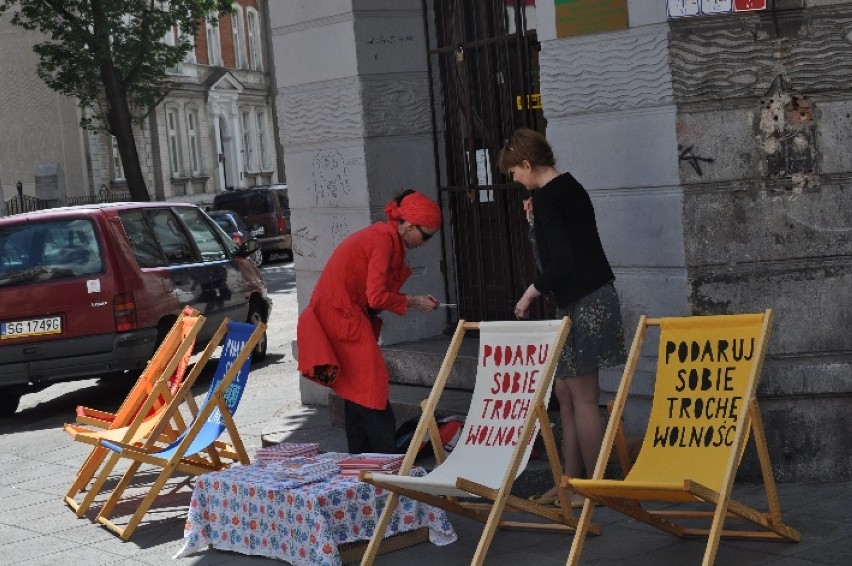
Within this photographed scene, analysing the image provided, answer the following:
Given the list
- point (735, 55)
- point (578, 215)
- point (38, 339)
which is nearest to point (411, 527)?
A: point (578, 215)

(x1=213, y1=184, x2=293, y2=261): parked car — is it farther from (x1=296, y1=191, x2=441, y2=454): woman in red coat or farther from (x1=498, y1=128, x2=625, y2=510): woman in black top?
(x1=498, y1=128, x2=625, y2=510): woman in black top

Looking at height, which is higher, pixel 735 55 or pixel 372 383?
pixel 735 55

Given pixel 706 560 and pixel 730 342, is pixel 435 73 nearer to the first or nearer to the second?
pixel 730 342

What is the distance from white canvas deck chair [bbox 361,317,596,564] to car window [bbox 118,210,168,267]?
23.6ft

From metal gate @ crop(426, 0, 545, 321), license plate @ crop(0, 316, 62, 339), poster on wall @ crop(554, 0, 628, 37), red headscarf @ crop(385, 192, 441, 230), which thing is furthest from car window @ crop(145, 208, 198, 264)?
red headscarf @ crop(385, 192, 441, 230)

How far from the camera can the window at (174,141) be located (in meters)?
58.4

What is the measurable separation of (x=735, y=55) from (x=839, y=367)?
1694 mm

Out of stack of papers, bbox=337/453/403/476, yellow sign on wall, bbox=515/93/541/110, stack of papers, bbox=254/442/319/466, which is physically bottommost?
stack of papers, bbox=254/442/319/466

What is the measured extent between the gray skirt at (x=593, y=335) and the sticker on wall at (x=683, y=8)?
60.7 inches

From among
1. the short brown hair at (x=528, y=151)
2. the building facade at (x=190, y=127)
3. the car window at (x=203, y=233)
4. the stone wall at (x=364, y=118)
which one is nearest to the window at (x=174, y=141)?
the building facade at (x=190, y=127)

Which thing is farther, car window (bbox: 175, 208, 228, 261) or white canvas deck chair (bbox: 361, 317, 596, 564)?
car window (bbox: 175, 208, 228, 261)

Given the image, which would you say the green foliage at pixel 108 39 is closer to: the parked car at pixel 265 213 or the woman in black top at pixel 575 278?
the parked car at pixel 265 213

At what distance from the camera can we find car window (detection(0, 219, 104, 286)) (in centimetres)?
1380

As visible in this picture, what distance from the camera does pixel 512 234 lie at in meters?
10.8
